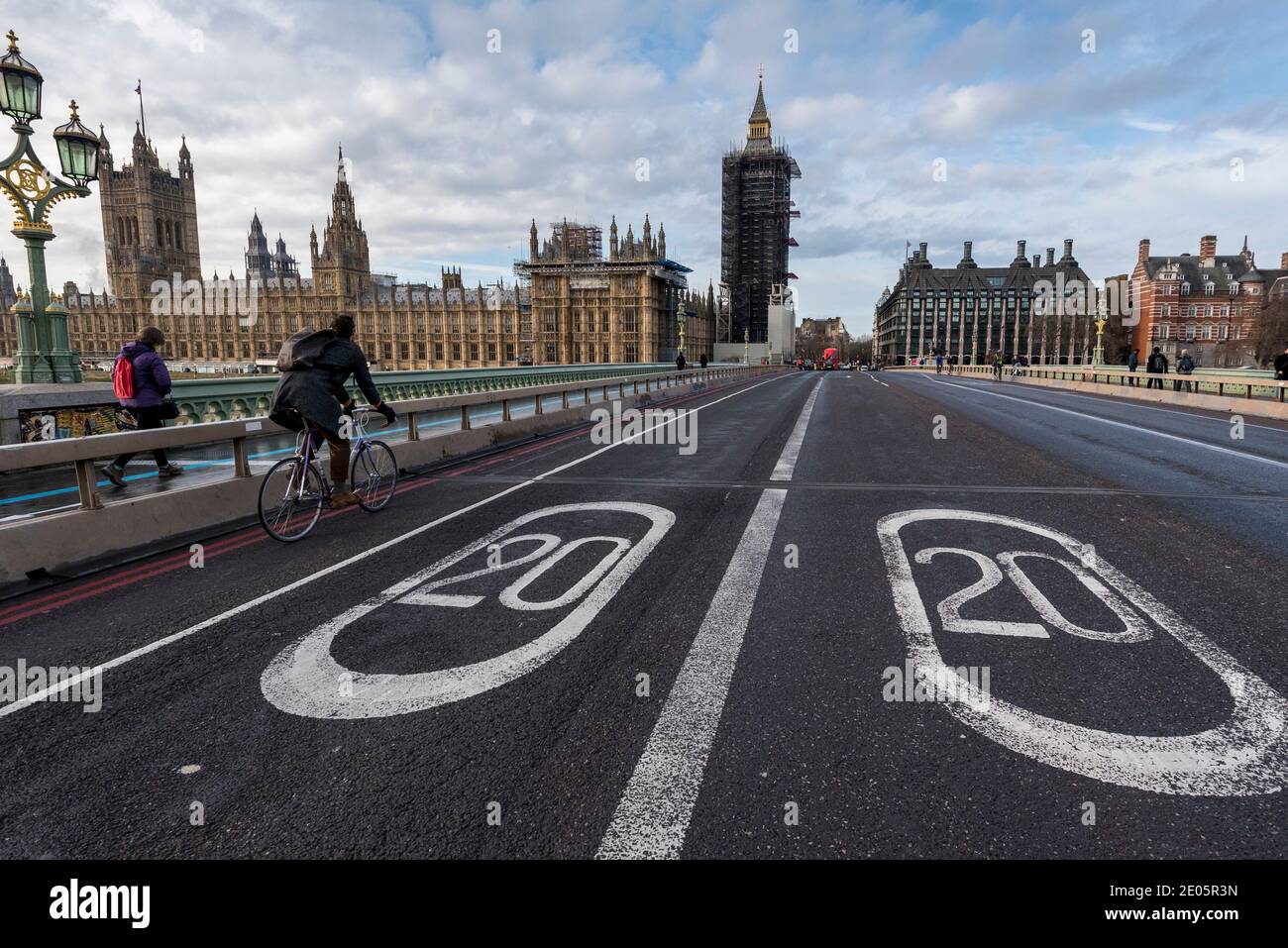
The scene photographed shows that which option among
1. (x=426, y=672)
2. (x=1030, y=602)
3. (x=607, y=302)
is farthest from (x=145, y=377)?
(x=607, y=302)

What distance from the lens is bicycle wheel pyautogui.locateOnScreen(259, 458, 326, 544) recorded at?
693 cm

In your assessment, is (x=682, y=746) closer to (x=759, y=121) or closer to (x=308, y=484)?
(x=308, y=484)

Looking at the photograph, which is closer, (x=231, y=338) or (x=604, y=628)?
(x=604, y=628)

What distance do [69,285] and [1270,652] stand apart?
17063 cm

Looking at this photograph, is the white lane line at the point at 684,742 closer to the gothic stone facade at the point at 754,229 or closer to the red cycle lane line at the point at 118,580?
the red cycle lane line at the point at 118,580

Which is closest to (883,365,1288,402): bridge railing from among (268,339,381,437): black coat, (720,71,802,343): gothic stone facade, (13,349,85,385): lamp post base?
(268,339,381,437): black coat

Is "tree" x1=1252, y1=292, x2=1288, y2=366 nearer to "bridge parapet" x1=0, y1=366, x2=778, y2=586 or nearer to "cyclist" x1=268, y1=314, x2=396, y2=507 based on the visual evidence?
"cyclist" x1=268, y1=314, x2=396, y2=507

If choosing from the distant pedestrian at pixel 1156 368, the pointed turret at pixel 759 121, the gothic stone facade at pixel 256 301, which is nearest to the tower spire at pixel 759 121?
the pointed turret at pixel 759 121

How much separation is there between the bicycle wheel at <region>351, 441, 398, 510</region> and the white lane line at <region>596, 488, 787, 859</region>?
4.93 m

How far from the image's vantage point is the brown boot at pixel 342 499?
790cm
